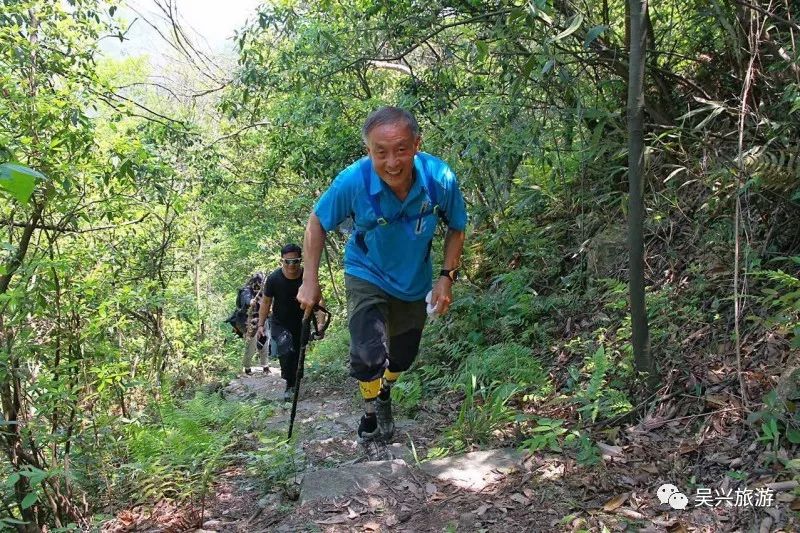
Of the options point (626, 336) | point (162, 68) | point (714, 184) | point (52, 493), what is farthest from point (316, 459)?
point (162, 68)

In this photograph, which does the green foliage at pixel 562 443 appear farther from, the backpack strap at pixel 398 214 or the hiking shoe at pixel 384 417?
the backpack strap at pixel 398 214

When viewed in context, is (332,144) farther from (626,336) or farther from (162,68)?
(162,68)

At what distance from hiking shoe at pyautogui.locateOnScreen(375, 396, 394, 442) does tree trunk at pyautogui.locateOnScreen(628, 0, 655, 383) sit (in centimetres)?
176

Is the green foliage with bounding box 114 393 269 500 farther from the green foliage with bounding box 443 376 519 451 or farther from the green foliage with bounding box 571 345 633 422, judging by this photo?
the green foliage with bounding box 571 345 633 422

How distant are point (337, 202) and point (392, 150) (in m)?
0.49

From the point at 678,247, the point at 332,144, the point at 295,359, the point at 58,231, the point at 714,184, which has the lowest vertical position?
the point at 295,359

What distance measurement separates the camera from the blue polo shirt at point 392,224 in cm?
373

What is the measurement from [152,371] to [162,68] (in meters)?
16.9

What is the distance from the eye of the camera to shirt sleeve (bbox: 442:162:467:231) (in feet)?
13.0

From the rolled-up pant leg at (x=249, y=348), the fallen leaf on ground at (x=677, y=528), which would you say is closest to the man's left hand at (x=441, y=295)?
the fallen leaf on ground at (x=677, y=528)

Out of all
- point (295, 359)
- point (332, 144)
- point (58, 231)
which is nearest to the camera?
point (58, 231)

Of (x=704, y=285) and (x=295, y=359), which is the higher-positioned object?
(x=704, y=285)

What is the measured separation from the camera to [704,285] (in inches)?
170

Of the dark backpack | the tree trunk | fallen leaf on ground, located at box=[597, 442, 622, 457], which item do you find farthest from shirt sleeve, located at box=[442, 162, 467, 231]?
the dark backpack
